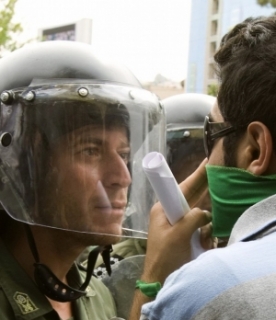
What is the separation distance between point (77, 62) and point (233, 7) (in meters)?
41.5

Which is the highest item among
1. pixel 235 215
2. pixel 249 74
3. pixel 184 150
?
pixel 249 74

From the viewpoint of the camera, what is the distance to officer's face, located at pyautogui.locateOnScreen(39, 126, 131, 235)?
2637mm

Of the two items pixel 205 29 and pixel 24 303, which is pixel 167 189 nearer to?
pixel 24 303

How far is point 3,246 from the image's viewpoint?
2.53m

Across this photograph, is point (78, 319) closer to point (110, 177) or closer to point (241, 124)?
point (110, 177)

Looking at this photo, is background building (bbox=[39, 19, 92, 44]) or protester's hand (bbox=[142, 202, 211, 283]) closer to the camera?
protester's hand (bbox=[142, 202, 211, 283])

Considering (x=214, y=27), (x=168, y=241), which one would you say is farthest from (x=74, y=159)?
(x=214, y=27)

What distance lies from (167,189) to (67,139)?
59 cm

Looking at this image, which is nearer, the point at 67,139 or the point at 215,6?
the point at 67,139

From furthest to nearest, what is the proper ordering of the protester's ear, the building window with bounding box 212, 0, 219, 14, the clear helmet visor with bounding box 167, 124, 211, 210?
the building window with bounding box 212, 0, 219, 14, the clear helmet visor with bounding box 167, 124, 211, 210, the protester's ear

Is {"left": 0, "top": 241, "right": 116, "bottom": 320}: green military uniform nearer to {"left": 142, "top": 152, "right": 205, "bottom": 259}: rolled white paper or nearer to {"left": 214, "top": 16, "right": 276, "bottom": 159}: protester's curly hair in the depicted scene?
{"left": 142, "top": 152, "right": 205, "bottom": 259}: rolled white paper

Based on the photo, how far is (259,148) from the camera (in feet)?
5.74

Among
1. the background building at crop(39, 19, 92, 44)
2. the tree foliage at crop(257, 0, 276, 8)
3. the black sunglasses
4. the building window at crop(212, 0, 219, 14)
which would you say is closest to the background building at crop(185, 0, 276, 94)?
the building window at crop(212, 0, 219, 14)

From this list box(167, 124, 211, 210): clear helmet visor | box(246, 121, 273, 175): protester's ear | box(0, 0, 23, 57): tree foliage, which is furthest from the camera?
box(0, 0, 23, 57): tree foliage
